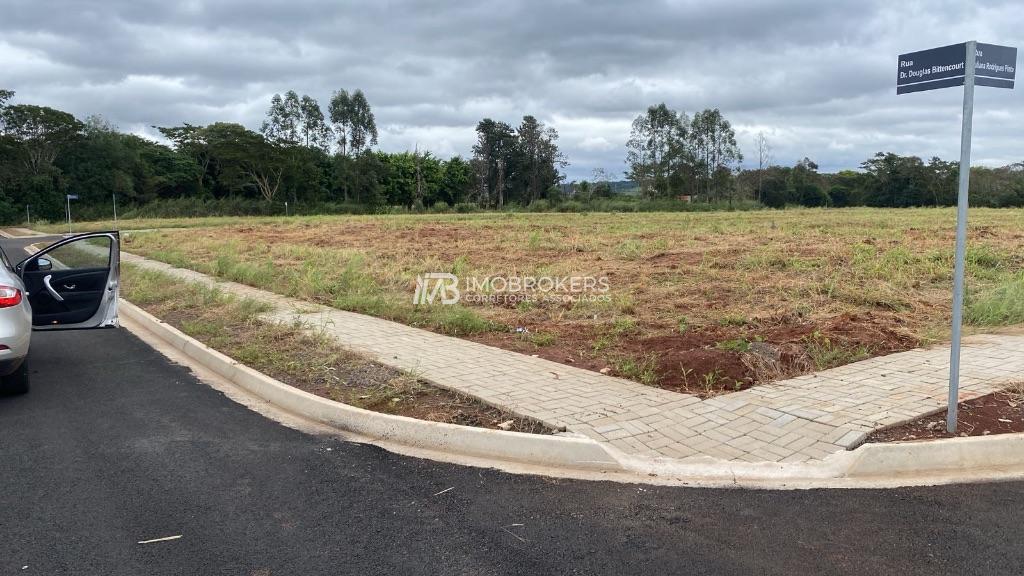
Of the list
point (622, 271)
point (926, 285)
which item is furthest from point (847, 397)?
point (622, 271)

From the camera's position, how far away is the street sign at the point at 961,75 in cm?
416

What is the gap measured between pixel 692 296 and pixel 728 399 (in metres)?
4.99

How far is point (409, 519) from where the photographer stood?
11.7 feet

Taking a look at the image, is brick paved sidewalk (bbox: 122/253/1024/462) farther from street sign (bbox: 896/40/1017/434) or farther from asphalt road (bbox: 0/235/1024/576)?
street sign (bbox: 896/40/1017/434)

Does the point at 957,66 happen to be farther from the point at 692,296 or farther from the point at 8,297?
the point at 8,297

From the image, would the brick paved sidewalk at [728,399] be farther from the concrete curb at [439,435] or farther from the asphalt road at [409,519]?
the asphalt road at [409,519]

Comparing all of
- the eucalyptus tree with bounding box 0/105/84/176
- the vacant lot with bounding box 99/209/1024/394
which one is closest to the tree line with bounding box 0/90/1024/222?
the eucalyptus tree with bounding box 0/105/84/176

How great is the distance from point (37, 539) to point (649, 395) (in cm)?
409

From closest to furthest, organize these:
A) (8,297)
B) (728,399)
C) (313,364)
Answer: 1. (728,399)
2. (8,297)
3. (313,364)

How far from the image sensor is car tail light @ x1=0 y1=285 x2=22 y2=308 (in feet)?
17.6

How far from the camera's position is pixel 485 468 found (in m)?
4.29

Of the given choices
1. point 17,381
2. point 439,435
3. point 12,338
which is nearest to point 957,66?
point 439,435

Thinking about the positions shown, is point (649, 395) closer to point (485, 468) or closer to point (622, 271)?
point (485, 468)

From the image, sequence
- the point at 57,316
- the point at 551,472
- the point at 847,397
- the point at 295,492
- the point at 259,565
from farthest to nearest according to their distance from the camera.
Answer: the point at 57,316, the point at 847,397, the point at 551,472, the point at 295,492, the point at 259,565
